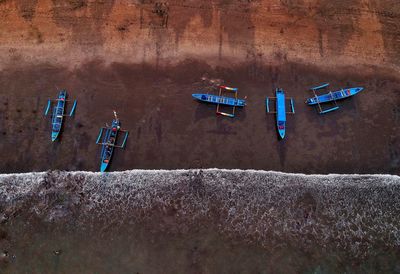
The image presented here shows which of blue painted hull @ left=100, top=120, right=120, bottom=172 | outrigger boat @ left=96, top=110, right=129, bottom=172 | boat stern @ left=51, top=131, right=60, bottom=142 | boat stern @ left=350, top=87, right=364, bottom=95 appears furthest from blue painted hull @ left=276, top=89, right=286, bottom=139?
boat stern @ left=51, top=131, right=60, bottom=142

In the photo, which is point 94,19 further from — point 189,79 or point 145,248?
point 145,248

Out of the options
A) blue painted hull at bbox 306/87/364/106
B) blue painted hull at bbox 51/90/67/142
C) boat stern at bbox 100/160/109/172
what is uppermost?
blue painted hull at bbox 306/87/364/106

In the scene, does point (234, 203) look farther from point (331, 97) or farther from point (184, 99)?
point (331, 97)

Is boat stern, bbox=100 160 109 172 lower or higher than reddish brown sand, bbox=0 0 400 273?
lower

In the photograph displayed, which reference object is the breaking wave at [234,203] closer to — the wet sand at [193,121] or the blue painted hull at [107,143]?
the blue painted hull at [107,143]

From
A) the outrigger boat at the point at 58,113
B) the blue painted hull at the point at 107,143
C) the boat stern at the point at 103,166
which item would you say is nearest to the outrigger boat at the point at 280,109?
the blue painted hull at the point at 107,143

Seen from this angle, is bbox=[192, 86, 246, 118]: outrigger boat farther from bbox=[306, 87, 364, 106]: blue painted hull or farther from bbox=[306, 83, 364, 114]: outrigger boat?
bbox=[306, 83, 364, 114]: outrigger boat
